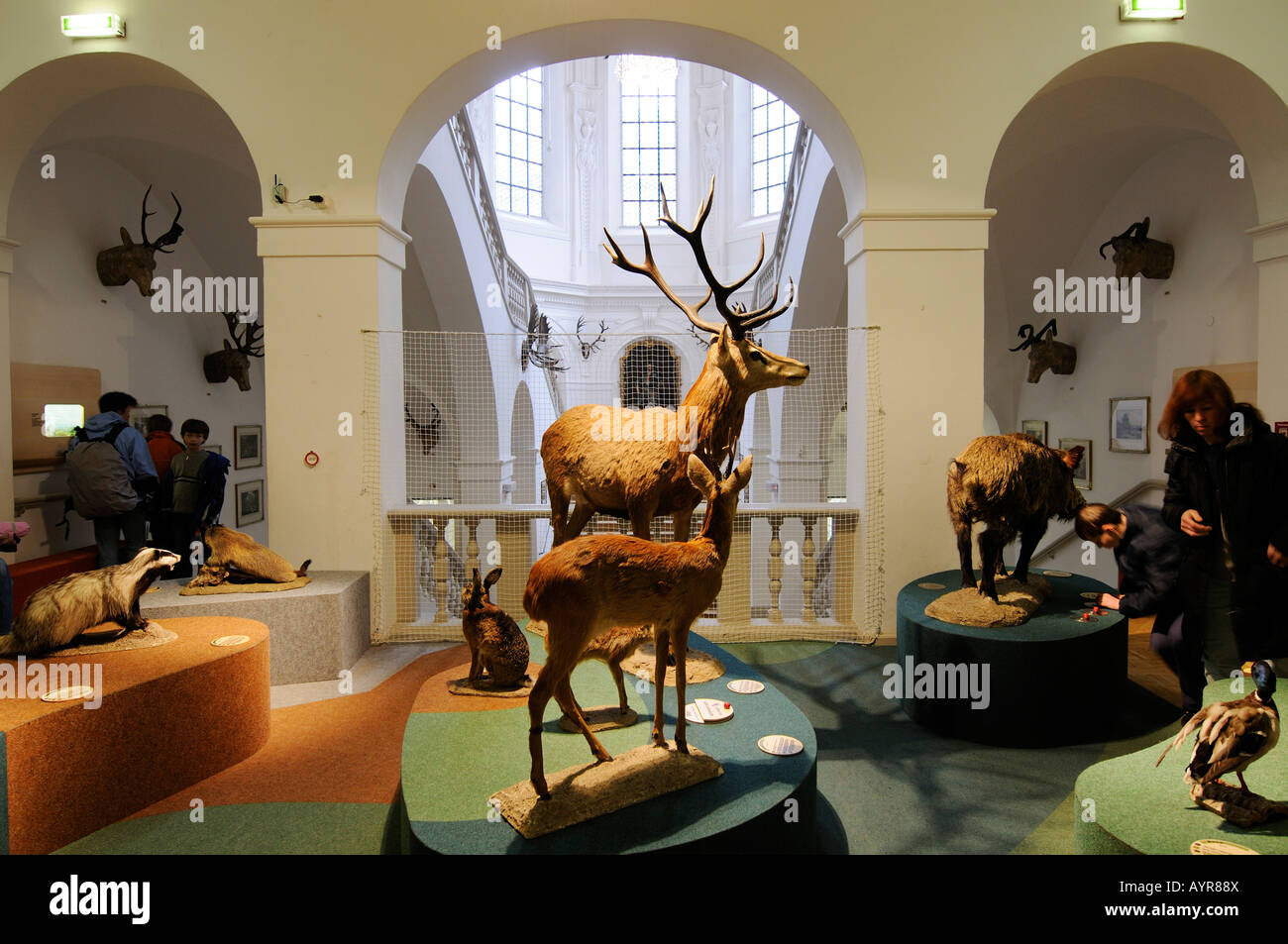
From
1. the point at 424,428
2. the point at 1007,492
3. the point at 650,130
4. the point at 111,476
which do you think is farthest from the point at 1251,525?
the point at 650,130

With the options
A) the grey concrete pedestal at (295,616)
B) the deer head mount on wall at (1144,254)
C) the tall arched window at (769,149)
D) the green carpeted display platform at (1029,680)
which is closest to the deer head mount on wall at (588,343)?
the grey concrete pedestal at (295,616)

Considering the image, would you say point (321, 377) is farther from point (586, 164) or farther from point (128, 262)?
point (586, 164)

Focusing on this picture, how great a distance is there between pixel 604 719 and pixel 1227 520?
2537mm

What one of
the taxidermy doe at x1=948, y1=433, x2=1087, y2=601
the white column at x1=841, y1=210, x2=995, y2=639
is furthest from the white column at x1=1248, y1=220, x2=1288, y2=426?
the taxidermy doe at x1=948, y1=433, x2=1087, y2=601

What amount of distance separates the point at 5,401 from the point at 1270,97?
9496mm

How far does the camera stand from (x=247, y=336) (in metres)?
9.16

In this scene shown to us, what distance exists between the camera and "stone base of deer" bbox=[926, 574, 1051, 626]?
12.1 ft

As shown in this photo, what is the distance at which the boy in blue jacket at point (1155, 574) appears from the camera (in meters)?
3.10

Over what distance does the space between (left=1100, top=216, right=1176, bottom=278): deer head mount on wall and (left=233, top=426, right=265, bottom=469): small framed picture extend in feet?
34.3

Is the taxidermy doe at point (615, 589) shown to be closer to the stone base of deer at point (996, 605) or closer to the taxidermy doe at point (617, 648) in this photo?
the taxidermy doe at point (617, 648)

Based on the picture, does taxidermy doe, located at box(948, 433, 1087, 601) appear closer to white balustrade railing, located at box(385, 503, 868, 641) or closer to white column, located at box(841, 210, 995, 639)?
white column, located at box(841, 210, 995, 639)

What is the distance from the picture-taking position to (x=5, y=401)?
5.67 metres
